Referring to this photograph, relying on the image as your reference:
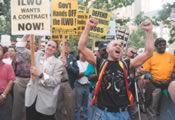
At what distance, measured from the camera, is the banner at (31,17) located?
26.7 feet

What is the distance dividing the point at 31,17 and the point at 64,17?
8.03 feet

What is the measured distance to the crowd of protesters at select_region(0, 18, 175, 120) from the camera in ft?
21.1

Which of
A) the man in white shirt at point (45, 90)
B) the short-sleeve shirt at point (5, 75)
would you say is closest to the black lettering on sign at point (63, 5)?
the short-sleeve shirt at point (5, 75)

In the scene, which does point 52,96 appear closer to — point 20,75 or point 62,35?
point 20,75

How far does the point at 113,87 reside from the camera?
637 cm

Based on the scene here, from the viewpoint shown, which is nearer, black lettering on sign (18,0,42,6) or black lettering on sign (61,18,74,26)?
black lettering on sign (18,0,42,6)

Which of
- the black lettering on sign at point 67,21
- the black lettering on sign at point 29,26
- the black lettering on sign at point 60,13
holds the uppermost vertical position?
the black lettering on sign at point 60,13

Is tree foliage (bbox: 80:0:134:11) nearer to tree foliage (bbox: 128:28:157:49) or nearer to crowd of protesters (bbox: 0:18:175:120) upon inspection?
crowd of protesters (bbox: 0:18:175:120)

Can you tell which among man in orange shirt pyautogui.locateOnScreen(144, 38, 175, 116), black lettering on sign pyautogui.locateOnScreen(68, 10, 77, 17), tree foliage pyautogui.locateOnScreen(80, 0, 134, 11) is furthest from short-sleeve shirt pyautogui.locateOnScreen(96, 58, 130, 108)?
tree foliage pyautogui.locateOnScreen(80, 0, 134, 11)

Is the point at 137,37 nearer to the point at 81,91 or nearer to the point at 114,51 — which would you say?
the point at 81,91

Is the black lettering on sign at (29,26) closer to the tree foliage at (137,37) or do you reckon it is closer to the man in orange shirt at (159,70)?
the man in orange shirt at (159,70)

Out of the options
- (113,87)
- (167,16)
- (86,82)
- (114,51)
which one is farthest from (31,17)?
(167,16)

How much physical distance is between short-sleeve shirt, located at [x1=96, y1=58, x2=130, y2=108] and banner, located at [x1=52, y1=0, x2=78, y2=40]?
4.15 meters

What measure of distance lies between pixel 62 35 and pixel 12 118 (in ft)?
7.00
